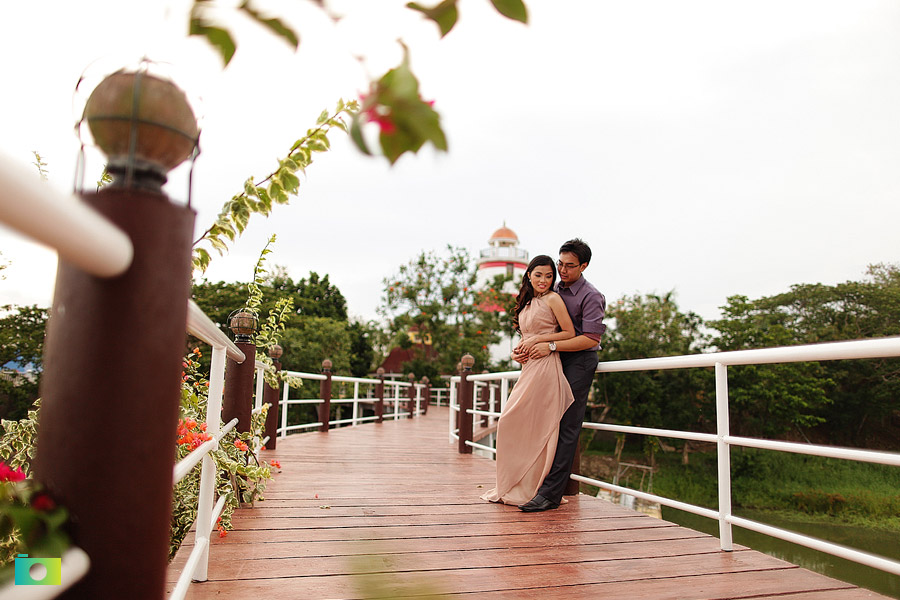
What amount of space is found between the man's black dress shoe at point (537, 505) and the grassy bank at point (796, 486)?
17.4 m

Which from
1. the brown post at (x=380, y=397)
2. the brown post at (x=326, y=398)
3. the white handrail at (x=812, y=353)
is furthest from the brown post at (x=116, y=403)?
the brown post at (x=380, y=397)

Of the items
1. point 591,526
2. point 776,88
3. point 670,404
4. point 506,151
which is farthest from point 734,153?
point 506,151

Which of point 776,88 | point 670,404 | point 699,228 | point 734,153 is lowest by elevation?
point 670,404

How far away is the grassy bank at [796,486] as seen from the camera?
17.1 meters

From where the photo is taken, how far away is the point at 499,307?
2286 centimetres

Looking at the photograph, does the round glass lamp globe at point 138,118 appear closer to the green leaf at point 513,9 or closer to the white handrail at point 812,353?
the green leaf at point 513,9

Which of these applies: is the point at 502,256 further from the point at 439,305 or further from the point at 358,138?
the point at 358,138

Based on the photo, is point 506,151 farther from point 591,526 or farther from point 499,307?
point 499,307

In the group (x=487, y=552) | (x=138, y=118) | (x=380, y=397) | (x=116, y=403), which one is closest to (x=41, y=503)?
(x=116, y=403)

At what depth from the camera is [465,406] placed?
5.47 m

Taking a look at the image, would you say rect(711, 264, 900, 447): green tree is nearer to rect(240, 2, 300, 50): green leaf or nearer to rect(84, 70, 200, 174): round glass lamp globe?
rect(84, 70, 200, 174): round glass lamp globe

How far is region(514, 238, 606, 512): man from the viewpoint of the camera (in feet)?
9.82

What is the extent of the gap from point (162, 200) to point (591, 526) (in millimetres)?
2579

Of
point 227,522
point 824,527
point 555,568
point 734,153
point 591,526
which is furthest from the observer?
point 734,153
